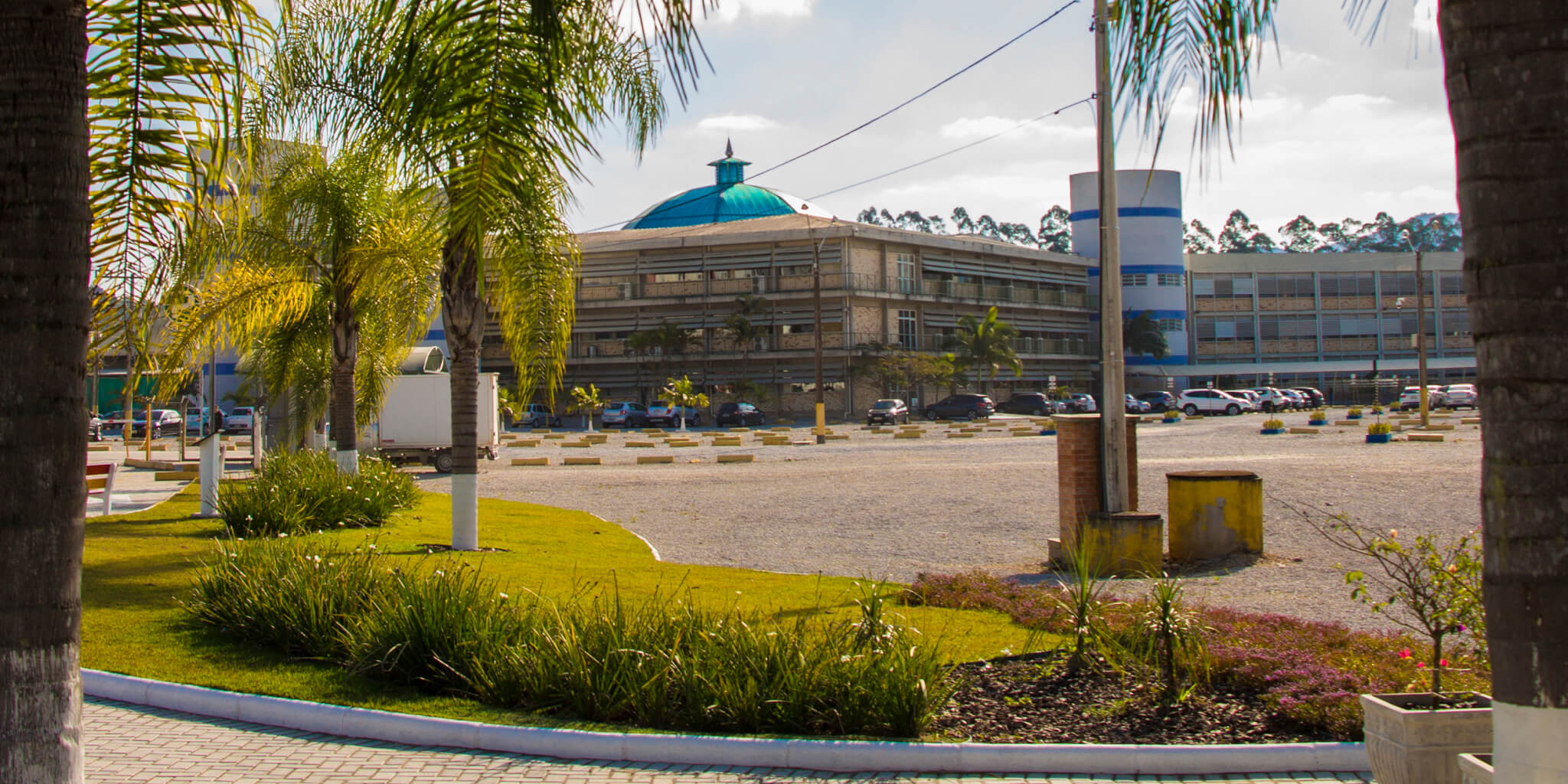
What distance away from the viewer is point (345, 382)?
16.9 meters

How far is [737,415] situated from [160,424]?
29416 mm

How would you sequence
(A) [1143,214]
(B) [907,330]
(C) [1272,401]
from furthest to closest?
(A) [1143,214]
(B) [907,330]
(C) [1272,401]

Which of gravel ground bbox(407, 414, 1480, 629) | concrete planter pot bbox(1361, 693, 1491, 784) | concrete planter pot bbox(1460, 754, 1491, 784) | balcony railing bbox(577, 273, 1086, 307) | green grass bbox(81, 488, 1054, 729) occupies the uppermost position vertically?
balcony railing bbox(577, 273, 1086, 307)

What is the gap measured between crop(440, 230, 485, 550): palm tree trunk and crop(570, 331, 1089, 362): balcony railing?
5799 cm

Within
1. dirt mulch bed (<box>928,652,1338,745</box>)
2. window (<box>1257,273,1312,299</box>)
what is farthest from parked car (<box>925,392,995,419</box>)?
dirt mulch bed (<box>928,652,1338,745</box>)

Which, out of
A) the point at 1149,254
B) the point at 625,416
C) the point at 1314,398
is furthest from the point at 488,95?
the point at 1149,254

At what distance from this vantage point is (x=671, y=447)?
137 feet

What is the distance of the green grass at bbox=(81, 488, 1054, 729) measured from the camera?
23.2 ft

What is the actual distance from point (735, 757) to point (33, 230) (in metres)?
3.74

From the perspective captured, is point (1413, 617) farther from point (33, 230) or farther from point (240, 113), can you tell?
point (33, 230)

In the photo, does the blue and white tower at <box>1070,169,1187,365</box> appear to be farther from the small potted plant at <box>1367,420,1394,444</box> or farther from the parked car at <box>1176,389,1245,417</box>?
the small potted plant at <box>1367,420,1394,444</box>

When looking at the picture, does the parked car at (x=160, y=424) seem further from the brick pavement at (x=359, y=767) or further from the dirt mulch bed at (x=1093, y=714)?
the dirt mulch bed at (x=1093, y=714)

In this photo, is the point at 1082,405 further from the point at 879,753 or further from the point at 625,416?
the point at 879,753

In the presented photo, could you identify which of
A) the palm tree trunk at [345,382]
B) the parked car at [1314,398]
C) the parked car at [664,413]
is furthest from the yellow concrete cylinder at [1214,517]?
the parked car at [1314,398]
